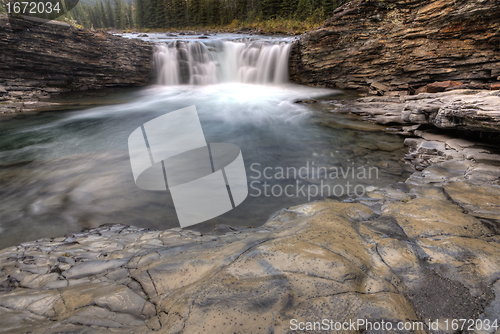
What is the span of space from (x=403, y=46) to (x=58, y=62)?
18902 mm

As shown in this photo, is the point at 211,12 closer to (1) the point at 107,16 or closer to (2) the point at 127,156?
(1) the point at 107,16

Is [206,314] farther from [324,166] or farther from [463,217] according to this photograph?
[324,166]

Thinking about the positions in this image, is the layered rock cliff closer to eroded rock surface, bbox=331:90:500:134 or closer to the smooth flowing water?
the smooth flowing water

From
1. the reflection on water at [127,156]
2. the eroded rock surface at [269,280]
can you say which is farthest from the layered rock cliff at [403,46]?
the eroded rock surface at [269,280]

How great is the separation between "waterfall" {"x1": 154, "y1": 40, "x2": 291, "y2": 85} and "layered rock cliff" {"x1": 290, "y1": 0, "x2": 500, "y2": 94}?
1.94 meters

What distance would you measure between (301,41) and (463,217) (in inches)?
587

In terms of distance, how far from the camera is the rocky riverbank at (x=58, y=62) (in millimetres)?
12359

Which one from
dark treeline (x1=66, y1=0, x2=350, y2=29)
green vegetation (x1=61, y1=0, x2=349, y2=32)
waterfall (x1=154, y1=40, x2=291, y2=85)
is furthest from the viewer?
dark treeline (x1=66, y1=0, x2=350, y2=29)

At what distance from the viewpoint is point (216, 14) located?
128ft

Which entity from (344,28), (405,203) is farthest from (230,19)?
(405,203)

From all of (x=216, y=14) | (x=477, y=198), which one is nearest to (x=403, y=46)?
(x=477, y=198)

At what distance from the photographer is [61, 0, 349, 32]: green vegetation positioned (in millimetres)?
26938

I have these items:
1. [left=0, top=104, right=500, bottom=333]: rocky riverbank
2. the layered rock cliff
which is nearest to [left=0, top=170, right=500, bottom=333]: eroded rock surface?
[left=0, top=104, right=500, bottom=333]: rocky riverbank

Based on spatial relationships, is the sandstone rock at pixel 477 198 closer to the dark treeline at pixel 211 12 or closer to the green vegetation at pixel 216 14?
the green vegetation at pixel 216 14
